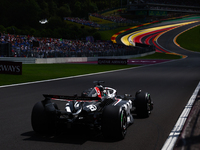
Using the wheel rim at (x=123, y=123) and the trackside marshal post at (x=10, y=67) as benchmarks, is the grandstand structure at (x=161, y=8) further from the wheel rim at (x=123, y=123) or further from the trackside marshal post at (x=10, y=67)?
the wheel rim at (x=123, y=123)

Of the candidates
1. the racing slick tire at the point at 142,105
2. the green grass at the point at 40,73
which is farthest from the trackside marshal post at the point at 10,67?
the racing slick tire at the point at 142,105

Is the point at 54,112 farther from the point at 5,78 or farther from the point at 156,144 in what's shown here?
the point at 5,78

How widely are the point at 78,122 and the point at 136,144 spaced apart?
1.28m

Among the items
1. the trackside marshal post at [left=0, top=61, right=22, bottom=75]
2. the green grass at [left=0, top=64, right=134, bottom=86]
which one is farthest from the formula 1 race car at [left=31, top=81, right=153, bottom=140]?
the trackside marshal post at [left=0, top=61, right=22, bottom=75]

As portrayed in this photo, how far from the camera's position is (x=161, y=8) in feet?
389

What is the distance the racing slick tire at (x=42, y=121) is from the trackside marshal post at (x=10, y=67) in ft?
49.1

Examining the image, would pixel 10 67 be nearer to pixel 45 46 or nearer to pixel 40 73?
pixel 40 73

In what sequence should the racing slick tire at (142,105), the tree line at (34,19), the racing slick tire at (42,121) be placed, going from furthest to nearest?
the tree line at (34,19), the racing slick tire at (142,105), the racing slick tire at (42,121)

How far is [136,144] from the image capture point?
6.23m

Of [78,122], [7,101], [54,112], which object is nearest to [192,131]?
[78,122]

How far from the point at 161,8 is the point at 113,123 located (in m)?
118

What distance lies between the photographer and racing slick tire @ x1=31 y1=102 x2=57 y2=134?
21.7ft

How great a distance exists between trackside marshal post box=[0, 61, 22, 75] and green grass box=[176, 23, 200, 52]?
53.8 metres

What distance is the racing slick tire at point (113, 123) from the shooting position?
6238 millimetres
